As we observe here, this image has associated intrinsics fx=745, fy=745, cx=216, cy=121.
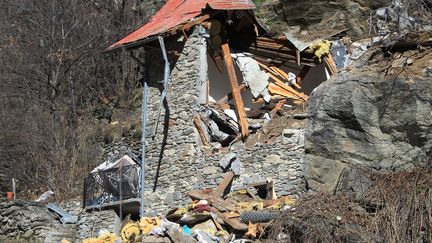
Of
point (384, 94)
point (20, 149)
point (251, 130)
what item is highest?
point (384, 94)

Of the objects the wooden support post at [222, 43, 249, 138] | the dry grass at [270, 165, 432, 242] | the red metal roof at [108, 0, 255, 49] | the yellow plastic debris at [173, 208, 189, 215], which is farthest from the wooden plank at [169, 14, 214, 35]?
the dry grass at [270, 165, 432, 242]

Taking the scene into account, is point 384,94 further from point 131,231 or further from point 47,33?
point 47,33

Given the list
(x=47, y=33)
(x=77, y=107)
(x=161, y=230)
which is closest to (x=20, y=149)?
(x=77, y=107)

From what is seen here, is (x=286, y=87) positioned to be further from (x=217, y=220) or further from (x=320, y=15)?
(x=217, y=220)

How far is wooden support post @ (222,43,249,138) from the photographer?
16691 millimetres

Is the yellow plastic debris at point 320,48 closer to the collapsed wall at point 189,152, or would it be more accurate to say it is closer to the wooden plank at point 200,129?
the collapsed wall at point 189,152

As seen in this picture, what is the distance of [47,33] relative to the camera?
86.8ft

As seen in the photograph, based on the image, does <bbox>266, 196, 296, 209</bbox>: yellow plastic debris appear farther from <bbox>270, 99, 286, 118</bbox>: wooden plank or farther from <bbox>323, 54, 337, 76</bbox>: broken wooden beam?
<bbox>323, 54, 337, 76</bbox>: broken wooden beam

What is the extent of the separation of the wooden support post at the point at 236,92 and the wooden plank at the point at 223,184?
1071mm

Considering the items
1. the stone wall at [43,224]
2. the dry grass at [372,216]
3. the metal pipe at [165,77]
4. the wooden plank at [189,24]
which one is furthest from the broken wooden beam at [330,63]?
the stone wall at [43,224]

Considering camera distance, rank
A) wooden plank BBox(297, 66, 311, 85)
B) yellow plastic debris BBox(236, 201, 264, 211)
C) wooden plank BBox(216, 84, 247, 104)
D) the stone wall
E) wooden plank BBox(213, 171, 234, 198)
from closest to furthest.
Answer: yellow plastic debris BBox(236, 201, 264, 211) < wooden plank BBox(213, 171, 234, 198) < wooden plank BBox(216, 84, 247, 104) < wooden plank BBox(297, 66, 311, 85) < the stone wall

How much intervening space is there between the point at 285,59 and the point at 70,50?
1065 centimetres

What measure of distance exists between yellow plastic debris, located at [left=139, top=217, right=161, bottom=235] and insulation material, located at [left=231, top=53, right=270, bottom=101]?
4.98 m

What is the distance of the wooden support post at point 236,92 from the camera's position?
54.8 ft
